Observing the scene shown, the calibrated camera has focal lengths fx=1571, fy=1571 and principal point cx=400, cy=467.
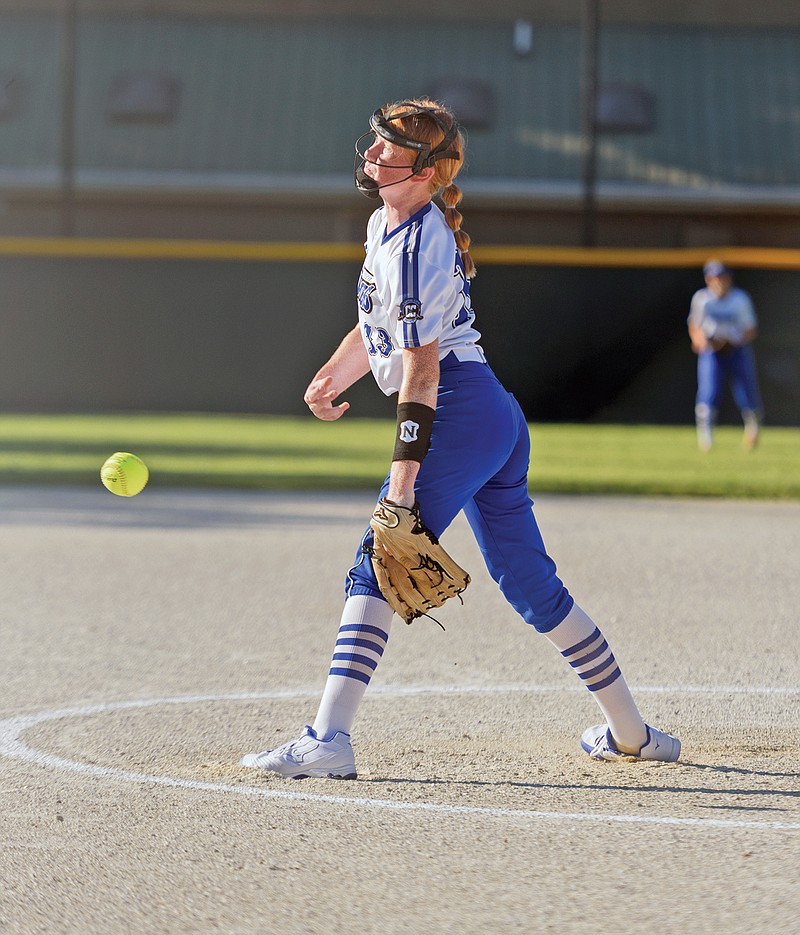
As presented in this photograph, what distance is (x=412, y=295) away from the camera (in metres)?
4.17

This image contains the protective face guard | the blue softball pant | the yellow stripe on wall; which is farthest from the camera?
the yellow stripe on wall

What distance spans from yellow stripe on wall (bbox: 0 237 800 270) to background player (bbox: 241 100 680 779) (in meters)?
16.4

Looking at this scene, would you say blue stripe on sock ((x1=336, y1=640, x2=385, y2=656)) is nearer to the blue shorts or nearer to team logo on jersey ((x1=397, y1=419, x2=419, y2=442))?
the blue shorts

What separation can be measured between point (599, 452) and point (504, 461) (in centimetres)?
1254

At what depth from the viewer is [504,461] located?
4.47m

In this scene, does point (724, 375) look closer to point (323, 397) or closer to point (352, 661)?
point (323, 397)

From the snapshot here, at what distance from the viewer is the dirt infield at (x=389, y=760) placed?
3447 mm

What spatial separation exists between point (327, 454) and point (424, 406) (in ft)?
39.6

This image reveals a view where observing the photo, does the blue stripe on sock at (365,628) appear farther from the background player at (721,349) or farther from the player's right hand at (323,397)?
the background player at (721,349)

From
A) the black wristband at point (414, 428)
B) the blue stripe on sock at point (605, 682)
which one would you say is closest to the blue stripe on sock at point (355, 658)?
the black wristband at point (414, 428)

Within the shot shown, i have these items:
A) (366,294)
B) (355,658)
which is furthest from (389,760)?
(366,294)

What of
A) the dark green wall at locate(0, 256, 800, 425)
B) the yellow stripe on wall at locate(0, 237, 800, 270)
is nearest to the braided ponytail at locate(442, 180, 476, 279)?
the yellow stripe on wall at locate(0, 237, 800, 270)

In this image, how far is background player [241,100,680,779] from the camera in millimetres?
4223

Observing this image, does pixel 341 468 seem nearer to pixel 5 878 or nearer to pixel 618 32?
pixel 5 878
